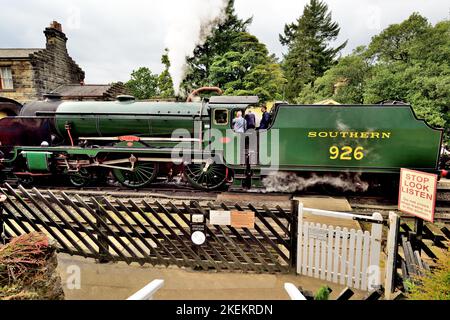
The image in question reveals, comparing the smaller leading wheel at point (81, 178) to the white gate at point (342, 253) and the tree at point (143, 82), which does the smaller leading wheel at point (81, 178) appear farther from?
the tree at point (143, 82)

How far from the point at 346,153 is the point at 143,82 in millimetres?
44072

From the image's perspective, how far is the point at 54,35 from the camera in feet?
67.3

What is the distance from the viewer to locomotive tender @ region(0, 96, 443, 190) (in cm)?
704

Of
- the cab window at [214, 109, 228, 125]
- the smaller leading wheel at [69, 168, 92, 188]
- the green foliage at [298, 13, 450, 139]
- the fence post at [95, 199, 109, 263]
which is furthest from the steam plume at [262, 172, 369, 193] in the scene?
→ the green foliage at [298, 13, 450, 139]

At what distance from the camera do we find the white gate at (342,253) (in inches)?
136

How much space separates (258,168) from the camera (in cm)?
770

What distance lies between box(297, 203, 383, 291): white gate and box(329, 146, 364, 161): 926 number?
388cm

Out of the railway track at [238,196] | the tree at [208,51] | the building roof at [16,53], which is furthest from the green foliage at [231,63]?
the railway track at [238,196]

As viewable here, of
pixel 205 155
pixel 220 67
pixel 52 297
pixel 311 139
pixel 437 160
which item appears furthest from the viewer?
pixel 220 67
